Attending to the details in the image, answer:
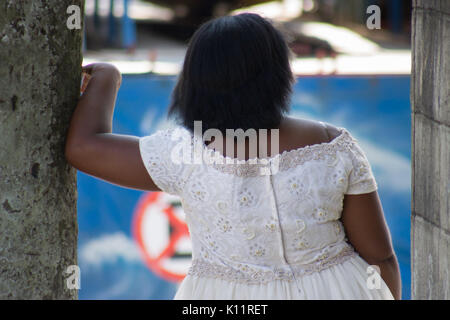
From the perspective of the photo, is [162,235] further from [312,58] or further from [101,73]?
[101,73]

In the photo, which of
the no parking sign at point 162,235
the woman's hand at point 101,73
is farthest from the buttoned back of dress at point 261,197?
the no parking sign at point 162,235

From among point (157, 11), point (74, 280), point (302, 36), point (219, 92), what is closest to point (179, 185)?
point (219, 92)

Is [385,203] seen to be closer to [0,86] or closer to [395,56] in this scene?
[395,56]

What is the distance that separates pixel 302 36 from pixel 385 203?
2.47 m

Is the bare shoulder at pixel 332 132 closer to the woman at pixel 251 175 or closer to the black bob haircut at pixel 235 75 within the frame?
the woman at pixel 251 175

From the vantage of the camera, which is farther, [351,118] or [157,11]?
[157,11]

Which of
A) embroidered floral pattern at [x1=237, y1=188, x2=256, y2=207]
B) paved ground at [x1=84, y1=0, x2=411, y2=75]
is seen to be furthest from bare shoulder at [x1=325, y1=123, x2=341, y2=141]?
paved ground at [x1=84, y1=0, x2=411, y2=75]

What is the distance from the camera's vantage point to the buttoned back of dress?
60.1 inches

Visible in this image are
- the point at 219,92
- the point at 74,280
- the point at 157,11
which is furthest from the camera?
the point at 157,11

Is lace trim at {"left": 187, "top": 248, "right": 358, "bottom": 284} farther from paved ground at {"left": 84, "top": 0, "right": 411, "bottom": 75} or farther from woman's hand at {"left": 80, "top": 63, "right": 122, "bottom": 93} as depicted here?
paved ground at {"left": 84, "top": 0, "right": 411, "bottom": 75}

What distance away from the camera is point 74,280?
1.81 metres

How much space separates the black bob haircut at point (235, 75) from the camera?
1.50 meters

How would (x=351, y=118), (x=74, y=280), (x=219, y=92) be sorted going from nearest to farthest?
(x=219, y=92) < (x=74, y=280) < (x=351, y=118)

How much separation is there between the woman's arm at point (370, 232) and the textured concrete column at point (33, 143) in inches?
31.1
